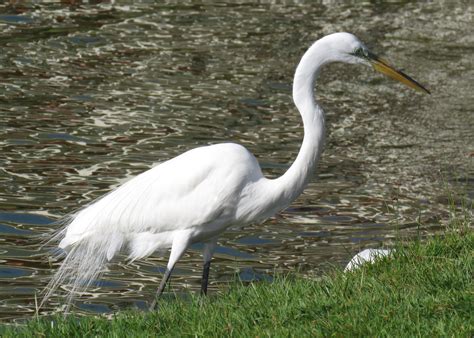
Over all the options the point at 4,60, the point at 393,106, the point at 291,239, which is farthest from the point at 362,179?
the point at 4,60

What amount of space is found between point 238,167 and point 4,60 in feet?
30.1

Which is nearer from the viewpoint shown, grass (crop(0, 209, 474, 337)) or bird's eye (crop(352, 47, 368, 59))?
grass (crop(0, 209, 474, 337))

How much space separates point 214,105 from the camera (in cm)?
1452

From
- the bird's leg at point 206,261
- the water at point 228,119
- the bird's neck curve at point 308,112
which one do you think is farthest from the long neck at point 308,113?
the water at point 228,119

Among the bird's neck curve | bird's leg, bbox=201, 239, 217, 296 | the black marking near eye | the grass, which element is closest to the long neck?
the bird's neck curve

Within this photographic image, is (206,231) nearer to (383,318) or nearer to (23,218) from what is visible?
(383,318)

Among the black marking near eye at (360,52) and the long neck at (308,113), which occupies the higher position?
the black marking near eye at (360,52)

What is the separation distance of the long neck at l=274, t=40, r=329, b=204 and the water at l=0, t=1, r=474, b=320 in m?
1.11

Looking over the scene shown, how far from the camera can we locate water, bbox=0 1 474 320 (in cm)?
1016

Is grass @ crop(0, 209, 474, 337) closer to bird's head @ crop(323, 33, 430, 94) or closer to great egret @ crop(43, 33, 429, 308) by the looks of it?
great egret @ crop(43, 33, 429, 308)

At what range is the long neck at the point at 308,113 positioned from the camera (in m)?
7.12

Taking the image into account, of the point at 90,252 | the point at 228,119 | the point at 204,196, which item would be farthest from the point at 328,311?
the point at 228,119

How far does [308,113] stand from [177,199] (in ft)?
3.45

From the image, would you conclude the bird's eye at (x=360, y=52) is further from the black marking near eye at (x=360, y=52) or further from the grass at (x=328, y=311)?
the grass at (x=328, y=311)
